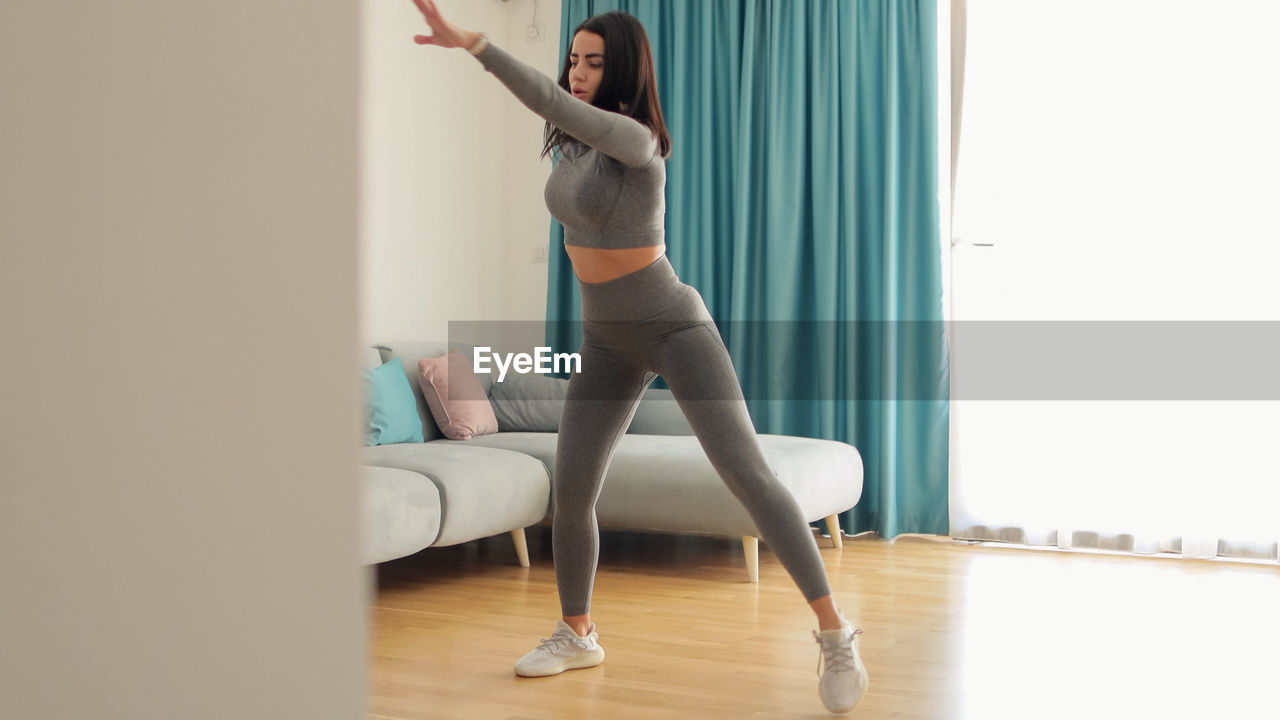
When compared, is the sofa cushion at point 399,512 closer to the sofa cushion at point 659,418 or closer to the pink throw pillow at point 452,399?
the pink throw pillow at point 452,399

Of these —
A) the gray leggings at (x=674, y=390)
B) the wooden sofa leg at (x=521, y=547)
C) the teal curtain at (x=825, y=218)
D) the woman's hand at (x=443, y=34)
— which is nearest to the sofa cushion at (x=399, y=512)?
the wooden sofa leg at (x=521, y=547)

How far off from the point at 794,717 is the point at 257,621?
1545 mm

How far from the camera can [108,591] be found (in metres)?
0.35

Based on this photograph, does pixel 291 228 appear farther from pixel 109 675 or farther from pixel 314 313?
pixel 109 675

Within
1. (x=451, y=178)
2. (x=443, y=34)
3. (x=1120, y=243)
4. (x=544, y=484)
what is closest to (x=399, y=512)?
(x=544, y=484)

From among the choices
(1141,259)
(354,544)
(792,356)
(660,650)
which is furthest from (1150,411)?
(354,544)

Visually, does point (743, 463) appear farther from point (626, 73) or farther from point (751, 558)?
point (751, 558)

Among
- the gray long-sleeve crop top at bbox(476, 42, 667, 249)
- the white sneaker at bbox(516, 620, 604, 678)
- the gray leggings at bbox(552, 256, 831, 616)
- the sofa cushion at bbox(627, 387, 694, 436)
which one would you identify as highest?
the gray long-sleeve crop top at bbox(476, 42, 667, 249)

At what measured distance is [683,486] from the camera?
127 inches

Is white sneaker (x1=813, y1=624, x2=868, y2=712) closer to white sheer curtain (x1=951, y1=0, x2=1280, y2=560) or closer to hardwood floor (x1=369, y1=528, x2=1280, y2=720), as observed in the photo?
hardwood floor (x1=369, y1=528, x2=1280, y2=720)

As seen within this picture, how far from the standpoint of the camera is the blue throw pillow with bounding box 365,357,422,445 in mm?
3477

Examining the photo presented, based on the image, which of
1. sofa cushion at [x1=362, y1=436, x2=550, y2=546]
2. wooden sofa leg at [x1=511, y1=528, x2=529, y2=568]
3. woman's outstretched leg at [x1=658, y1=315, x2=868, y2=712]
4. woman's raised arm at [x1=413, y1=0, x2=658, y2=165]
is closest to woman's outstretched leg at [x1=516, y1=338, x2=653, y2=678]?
woman's outstretched leg at [x1=658, y1=315, x2=868, y2=712]

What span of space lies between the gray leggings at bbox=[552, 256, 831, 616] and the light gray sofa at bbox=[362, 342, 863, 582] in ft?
2.59

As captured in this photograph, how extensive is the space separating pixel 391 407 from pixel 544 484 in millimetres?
625
